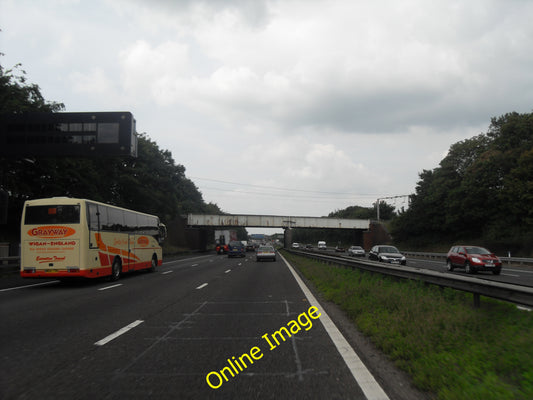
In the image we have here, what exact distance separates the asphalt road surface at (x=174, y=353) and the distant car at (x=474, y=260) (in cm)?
1400

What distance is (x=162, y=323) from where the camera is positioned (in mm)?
8203

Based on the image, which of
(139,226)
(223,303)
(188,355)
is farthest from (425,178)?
(188,355)

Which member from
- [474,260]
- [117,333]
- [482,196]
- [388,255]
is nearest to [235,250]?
[388,255]

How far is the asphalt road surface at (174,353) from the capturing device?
4.45 m

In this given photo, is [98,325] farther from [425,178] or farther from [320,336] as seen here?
[425,178]

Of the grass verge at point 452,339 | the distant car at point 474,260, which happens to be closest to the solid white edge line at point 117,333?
the grass verge at point 452,339

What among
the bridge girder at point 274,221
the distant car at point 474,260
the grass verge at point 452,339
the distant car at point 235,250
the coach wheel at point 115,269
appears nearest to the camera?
the grass verge at point 452,339

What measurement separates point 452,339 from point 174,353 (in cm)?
383

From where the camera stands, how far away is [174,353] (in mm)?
5934

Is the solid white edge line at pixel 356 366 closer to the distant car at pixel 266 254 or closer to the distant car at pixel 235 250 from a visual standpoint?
the distant car at pixel 266 254

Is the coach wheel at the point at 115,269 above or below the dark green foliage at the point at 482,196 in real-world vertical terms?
below

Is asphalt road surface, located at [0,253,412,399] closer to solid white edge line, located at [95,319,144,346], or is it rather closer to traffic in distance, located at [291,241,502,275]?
solid white edge line, located at [95,319,144,346]

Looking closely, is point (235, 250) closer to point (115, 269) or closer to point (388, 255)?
point (388, 255)

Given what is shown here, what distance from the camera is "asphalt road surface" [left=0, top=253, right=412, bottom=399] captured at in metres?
4.45
